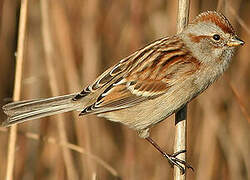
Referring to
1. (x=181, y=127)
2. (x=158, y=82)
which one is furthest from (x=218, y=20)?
(x=181, y=127)

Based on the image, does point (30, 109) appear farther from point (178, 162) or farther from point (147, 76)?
point (178, 162)

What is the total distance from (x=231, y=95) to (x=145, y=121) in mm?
1209

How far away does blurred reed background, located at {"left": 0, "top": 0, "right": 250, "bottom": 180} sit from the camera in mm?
3963

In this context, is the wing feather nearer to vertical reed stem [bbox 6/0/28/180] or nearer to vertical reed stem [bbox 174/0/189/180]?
vertical reed stem [bbox 174/0/189/180]

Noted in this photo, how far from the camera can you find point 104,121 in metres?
4.48

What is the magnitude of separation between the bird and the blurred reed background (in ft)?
2.08

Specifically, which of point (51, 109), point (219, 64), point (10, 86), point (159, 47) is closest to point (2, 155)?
point (10, 86)

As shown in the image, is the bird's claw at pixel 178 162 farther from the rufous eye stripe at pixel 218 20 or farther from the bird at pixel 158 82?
the rufous eye stripe at pixel 218 20

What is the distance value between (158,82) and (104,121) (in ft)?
4.78

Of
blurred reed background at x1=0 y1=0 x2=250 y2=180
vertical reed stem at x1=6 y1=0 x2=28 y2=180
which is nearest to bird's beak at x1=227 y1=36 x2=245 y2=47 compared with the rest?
blurred reed background at x1=0 y1=0 x2=250 y2=180

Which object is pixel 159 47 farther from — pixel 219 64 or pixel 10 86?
pixel 10 86

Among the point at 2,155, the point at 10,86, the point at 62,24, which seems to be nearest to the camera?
Answer: the point at 62,24

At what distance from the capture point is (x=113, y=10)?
4.35 metres

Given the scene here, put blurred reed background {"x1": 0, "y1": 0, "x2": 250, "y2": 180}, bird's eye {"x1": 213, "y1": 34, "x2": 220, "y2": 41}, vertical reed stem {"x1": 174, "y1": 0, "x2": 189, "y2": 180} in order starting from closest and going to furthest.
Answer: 1. vertical reed stem {"x1": 174, "y1": 0, "x2": 189, "y2": 180}
2. bird's eye {"x1": 213, "y1": 34, "x2": 220, "y2": 41}
3. blurred reed background {"x1": 0, "y1": 0, "x2": 250, "y2": 180}
